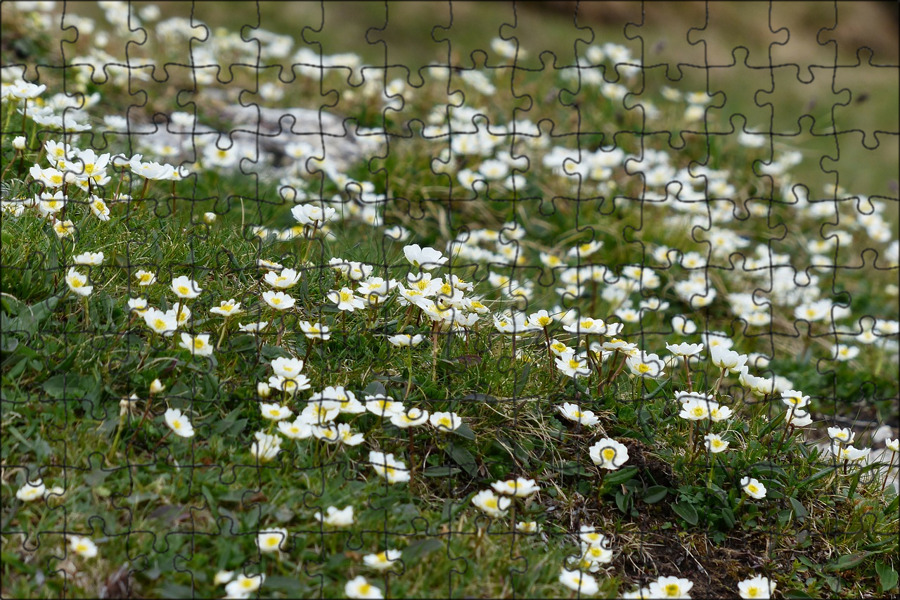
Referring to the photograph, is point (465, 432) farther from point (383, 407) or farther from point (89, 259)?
point (89, 259)

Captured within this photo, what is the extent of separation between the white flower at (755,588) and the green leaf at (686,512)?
25cm

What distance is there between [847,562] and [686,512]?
46 cm

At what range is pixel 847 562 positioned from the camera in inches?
101

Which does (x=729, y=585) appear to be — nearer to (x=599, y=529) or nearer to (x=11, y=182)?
(x=599, y=529)

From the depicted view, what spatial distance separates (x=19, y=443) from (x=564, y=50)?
7.96 metres

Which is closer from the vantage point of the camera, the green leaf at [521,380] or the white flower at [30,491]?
the white flower at [30,491]

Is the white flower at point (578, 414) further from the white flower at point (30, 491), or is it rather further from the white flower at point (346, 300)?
the white flower at point (30, 491)

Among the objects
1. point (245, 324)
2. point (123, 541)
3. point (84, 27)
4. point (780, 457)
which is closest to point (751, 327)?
point (780, 457)

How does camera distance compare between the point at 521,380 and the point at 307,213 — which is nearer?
the point at 521,380

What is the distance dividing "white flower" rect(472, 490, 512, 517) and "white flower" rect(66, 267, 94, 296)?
3.91ft

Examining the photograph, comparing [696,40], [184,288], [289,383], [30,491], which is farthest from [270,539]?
[696,40]

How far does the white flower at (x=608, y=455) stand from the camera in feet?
8.37

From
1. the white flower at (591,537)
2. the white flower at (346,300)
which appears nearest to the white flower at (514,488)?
the white flower at (591,537)

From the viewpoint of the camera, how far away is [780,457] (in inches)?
111
